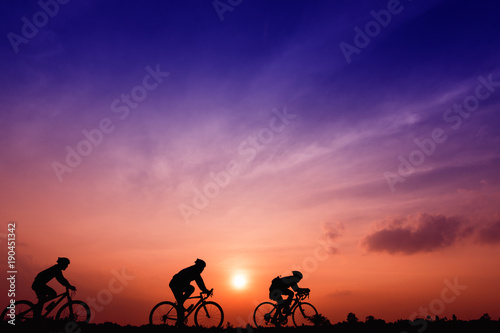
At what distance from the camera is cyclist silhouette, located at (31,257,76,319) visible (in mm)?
12945

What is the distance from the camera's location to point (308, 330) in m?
13.1

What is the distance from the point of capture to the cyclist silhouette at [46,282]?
12.9 meters

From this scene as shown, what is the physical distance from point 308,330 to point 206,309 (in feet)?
11.8

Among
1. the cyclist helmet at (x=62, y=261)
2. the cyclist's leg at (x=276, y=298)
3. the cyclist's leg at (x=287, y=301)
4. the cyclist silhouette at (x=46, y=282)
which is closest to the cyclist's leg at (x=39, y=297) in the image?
the cyclist silhouette at (x=46, y=282)

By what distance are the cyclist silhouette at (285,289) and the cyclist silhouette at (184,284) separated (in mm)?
3155

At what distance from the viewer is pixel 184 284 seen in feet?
44.5

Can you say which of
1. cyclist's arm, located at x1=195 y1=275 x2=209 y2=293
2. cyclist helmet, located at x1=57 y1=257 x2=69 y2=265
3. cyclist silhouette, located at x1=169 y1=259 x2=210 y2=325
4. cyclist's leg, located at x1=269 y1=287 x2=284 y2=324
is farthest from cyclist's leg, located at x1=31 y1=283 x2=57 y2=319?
cyclist's leg, located at x1=269 y1=287 x2=284 y2=324

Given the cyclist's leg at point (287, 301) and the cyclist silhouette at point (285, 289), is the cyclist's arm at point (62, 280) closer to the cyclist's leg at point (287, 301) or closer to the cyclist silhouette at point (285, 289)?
the cyclist silhouette at point (285, 289)

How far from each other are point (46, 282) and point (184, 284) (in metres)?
4.56

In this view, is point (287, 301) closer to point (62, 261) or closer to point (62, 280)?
point (62, 280)

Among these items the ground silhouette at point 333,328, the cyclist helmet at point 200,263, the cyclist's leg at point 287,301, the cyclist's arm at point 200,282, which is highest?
the cyclist helmet at point 200,263

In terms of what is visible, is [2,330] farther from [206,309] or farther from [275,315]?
[275,315]

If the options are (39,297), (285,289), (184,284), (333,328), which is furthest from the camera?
(285,289)

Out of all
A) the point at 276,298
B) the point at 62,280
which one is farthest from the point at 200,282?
the point at 62,280
